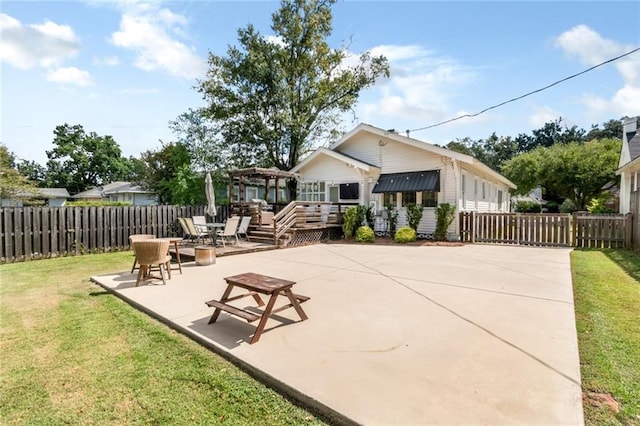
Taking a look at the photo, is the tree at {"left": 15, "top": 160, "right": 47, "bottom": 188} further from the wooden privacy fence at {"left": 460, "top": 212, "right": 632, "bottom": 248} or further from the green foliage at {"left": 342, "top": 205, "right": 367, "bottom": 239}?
the wooden privacy fence at {"left": 460, "top": 212, "right": 632, "bottom": 248}

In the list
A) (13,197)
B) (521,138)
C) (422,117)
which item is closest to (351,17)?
(422,117)

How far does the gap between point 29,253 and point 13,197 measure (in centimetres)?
2156

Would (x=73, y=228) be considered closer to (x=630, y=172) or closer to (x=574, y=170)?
(x=630, y=172)

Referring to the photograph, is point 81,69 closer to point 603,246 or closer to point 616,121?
point 603,246

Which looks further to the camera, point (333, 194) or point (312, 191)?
point (312, 191)

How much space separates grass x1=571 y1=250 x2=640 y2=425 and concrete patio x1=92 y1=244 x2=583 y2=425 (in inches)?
4.4

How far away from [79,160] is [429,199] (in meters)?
55.1

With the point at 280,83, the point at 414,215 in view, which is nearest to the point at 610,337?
the point at 414,215

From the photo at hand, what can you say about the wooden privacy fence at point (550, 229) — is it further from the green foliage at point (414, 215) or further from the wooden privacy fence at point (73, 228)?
the wooden privacy fence at point (73, 228)

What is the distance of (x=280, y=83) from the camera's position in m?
18.5

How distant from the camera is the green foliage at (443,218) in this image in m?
12.3

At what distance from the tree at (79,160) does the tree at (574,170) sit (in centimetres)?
Result: 5657

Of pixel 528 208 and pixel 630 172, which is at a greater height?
pixel 630 172

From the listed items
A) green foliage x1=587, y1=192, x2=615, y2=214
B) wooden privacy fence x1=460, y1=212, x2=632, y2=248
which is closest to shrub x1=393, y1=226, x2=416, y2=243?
wooden privacy fence x1=460, y1=212, x2=632, y2=248
